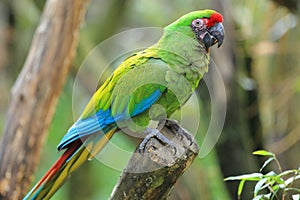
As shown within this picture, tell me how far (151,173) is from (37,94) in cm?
134

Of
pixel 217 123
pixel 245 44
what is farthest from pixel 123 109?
pixel 245 44

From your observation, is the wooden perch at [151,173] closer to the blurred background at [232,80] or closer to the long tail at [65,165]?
the long tail at [65,165]

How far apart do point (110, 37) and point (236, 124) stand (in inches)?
43.0

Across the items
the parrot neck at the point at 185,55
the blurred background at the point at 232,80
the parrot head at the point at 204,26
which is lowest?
the blurred background at the point at 232,80

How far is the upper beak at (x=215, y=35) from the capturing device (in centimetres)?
201

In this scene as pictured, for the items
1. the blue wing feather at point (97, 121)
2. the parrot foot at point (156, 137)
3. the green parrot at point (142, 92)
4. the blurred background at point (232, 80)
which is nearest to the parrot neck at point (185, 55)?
the green parrot at point (142, 92)

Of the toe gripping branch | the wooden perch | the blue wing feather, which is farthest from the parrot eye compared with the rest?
the wooden perch

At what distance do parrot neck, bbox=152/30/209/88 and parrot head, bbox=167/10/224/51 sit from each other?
0.02 m

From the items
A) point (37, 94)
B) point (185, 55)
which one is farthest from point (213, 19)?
point (37, 94)

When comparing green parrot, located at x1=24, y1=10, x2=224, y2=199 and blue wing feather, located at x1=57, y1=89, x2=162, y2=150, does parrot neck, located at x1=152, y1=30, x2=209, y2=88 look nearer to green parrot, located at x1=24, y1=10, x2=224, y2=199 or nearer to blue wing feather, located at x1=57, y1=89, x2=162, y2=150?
green parrot, located at x1=24, y1=10, x2=224, y2=199

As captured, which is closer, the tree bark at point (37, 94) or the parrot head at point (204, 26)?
the parrot head at point (204, 26)

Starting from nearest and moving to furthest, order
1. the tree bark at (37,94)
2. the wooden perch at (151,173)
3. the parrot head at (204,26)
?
the wooden perch at (151,173) → the parrot head at (204,26) → the tree bark at (37,94)

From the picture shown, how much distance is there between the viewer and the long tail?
74.9 inches

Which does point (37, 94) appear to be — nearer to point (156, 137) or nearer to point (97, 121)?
point (97, 121)
